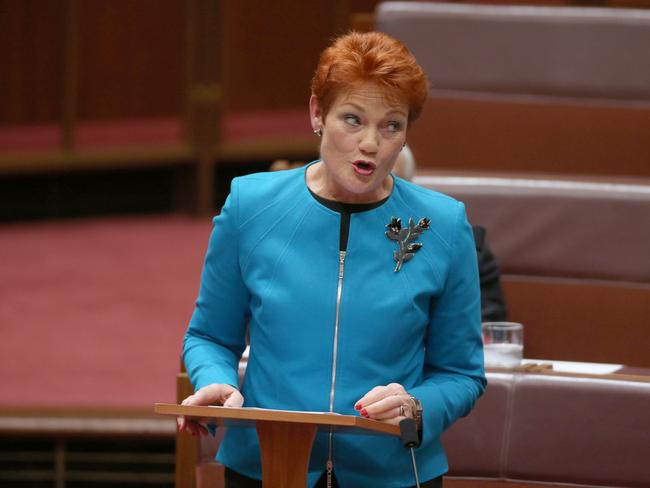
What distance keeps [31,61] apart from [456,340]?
75.3 inches

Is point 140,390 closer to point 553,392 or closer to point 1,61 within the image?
point 553,392

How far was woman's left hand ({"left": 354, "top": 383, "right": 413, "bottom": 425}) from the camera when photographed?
536 mm

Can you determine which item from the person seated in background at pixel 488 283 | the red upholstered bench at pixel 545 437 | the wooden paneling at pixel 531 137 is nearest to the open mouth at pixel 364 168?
the red upholstered bench at pixel 545 437

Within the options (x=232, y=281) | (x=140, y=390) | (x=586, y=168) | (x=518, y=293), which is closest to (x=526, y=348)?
(x=518, y=293)

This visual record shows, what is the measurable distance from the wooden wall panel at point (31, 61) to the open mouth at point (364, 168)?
6.18ft

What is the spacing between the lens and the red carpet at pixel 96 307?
63.3 inches

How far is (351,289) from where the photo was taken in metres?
0.57

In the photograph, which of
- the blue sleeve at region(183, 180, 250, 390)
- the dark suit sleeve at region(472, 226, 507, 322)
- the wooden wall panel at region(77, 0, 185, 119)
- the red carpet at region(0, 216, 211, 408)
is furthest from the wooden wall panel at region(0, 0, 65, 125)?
the blue sleeve at region(183, 180, 250, 390)

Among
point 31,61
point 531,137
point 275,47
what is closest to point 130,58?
point 31,61

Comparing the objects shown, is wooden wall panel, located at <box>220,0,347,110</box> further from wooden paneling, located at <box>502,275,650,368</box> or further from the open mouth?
the open mouth

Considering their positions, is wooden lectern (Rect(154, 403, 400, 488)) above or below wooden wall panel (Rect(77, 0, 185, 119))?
below

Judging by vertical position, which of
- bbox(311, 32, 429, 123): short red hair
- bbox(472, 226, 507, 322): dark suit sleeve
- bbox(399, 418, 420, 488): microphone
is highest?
bbox(311, 32, 429, 123): short red hair

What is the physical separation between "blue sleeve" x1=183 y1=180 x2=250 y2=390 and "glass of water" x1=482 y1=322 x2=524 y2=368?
388mm

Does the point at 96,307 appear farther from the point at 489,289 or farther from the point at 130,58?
the point at 489,289
